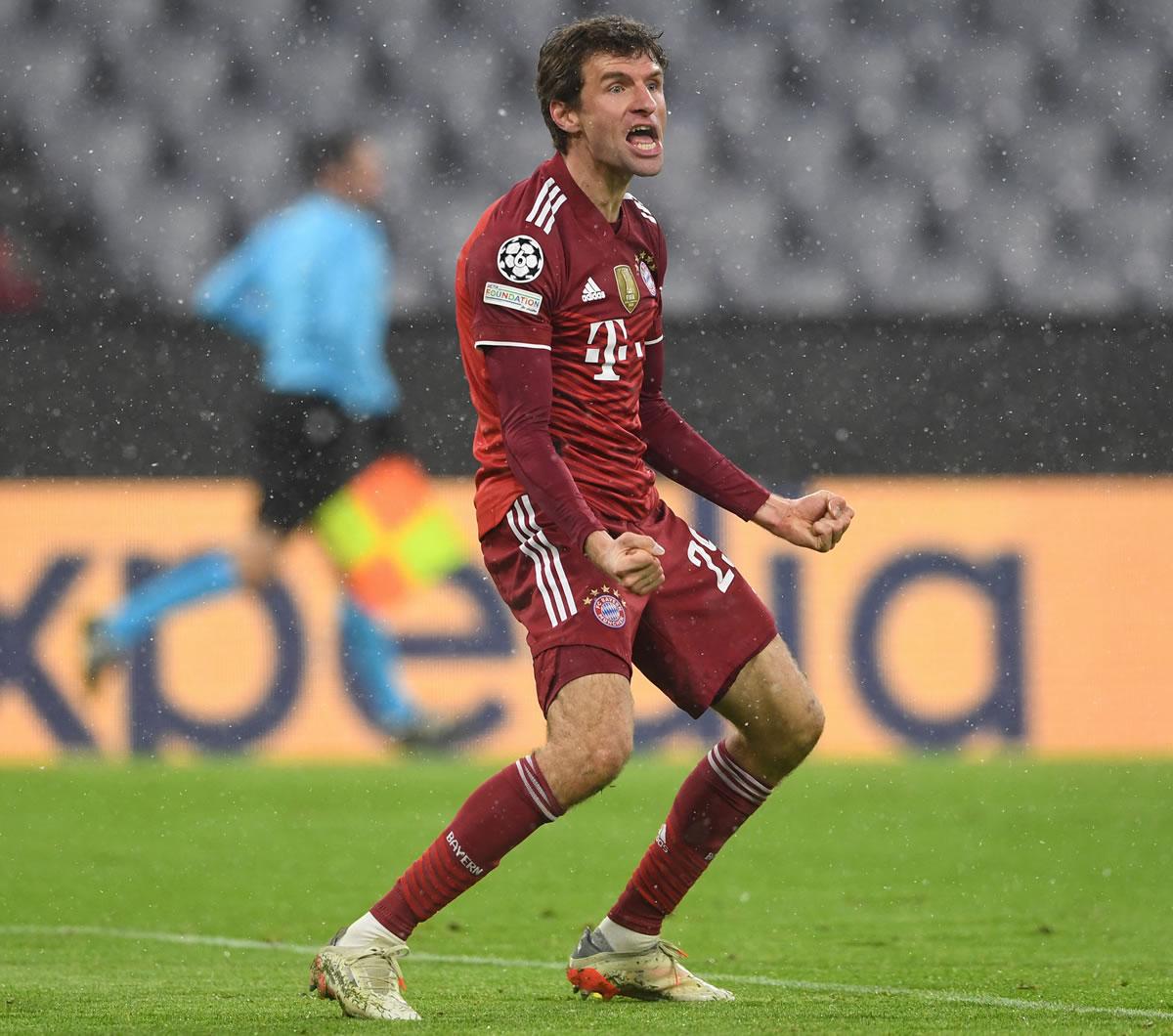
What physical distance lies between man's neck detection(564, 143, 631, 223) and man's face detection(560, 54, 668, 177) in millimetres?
18

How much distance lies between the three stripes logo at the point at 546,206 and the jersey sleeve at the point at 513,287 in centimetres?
3

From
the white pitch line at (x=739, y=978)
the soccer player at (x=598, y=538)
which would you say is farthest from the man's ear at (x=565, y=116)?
the white pitch line at (x=739, y=978)

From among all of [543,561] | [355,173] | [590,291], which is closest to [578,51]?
[590,291]

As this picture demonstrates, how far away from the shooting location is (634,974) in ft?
14.9

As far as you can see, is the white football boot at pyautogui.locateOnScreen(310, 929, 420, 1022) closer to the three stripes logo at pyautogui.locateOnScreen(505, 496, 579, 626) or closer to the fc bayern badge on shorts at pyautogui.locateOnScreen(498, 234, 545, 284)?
the three stripes logo at pyautogui.locateOnScreen(505, 496, 579, 626)

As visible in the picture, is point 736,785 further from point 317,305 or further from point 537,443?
point 317,305

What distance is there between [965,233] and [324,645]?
486 cm

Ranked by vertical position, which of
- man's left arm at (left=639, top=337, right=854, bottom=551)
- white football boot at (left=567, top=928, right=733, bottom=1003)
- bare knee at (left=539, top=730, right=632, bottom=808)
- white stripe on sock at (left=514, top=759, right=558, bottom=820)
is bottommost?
white football boot at (left=567, top=928, right=733, bottom=1003)

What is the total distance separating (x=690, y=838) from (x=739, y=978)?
0.49m

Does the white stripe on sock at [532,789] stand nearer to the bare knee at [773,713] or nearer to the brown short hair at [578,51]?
the bare knee at [773,713]

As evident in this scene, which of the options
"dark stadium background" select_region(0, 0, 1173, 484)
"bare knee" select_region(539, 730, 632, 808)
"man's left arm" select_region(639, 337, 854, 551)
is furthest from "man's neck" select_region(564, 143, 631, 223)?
"dark stadium background" select_region(0, 0, 1173, 484)

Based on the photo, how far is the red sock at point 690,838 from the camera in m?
4.57

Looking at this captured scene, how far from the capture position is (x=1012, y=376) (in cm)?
977

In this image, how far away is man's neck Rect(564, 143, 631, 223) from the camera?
174 inches
